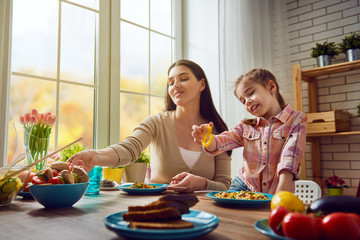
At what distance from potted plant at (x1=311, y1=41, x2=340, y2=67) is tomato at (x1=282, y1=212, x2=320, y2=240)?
9.08 ft

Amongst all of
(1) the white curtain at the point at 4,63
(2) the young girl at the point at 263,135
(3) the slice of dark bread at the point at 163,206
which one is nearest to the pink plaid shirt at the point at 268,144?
(2) the young girl at the point at 263,135

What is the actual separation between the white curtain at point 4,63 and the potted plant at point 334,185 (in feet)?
8.75

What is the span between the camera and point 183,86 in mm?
1832

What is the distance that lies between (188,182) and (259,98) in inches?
22.9

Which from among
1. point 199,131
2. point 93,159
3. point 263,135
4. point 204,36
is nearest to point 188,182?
point 199,131

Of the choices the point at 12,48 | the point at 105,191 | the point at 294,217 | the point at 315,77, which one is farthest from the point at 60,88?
the point at 315,77

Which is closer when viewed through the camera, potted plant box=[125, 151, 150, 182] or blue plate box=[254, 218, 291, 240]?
blue plate box=[254, 218, 291, 240]

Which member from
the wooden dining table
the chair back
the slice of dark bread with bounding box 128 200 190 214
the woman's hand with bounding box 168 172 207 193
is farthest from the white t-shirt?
the slice of dark bread with bounding box 128 200 190 214

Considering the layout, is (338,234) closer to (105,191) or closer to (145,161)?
(105,191)

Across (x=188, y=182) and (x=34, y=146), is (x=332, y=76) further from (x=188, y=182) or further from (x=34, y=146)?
(x=34, y=146)

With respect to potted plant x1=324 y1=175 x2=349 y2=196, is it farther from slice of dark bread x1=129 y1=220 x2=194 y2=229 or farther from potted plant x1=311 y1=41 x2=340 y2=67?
slice of dark bread x1=129 y1=220 x2=194 y2=229

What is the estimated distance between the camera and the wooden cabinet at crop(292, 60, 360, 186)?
2.76m

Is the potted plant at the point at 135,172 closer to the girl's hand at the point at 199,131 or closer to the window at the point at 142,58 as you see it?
the window at the point at 142,58

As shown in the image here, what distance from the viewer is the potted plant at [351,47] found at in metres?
2.68
